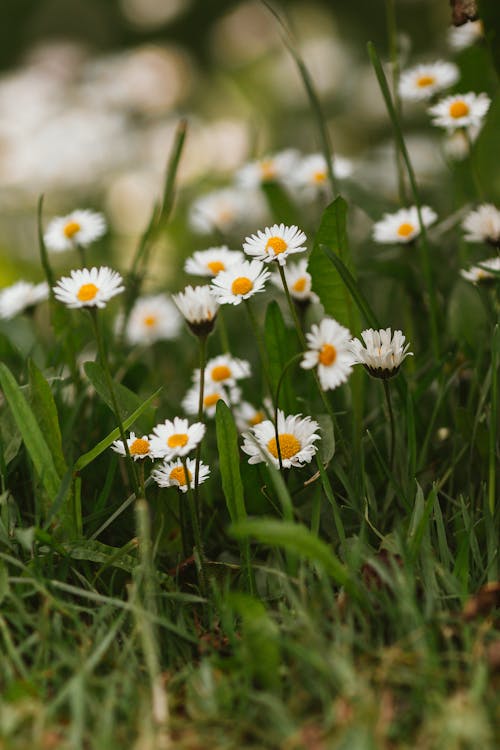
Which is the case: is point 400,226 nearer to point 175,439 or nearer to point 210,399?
point 210,399

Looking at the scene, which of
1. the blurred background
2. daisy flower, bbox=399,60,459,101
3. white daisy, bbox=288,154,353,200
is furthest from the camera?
the blurred background

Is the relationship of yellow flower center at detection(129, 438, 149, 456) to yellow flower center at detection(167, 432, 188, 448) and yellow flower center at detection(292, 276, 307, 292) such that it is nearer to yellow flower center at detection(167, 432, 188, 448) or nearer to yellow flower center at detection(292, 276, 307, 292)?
yellow flower center at detection(167, 432, 188, 448)

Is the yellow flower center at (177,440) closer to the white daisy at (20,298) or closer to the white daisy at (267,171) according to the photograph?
the white daisy at (20,298)

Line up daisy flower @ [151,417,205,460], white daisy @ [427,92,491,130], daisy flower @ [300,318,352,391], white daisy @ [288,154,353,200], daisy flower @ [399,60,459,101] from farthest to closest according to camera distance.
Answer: white daisy @ [288,154,353,200] < daisy flower @ [399,60,459,101] < white daisy @ [427,92,491,130] < daisy flower @ [300,318,352,391] < daisy flower @ [151,417,205,460]

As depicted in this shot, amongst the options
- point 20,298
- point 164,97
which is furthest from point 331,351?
point 164,97

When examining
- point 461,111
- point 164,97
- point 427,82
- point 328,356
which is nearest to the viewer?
point 328,356

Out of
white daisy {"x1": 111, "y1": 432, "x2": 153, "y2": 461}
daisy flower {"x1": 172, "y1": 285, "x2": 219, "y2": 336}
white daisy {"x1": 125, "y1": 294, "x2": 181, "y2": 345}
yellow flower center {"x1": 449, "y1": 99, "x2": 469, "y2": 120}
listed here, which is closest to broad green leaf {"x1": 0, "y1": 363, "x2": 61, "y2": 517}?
white daisy {"x1": 111, "y1": 432, "x2": 153, "y2": 461}
